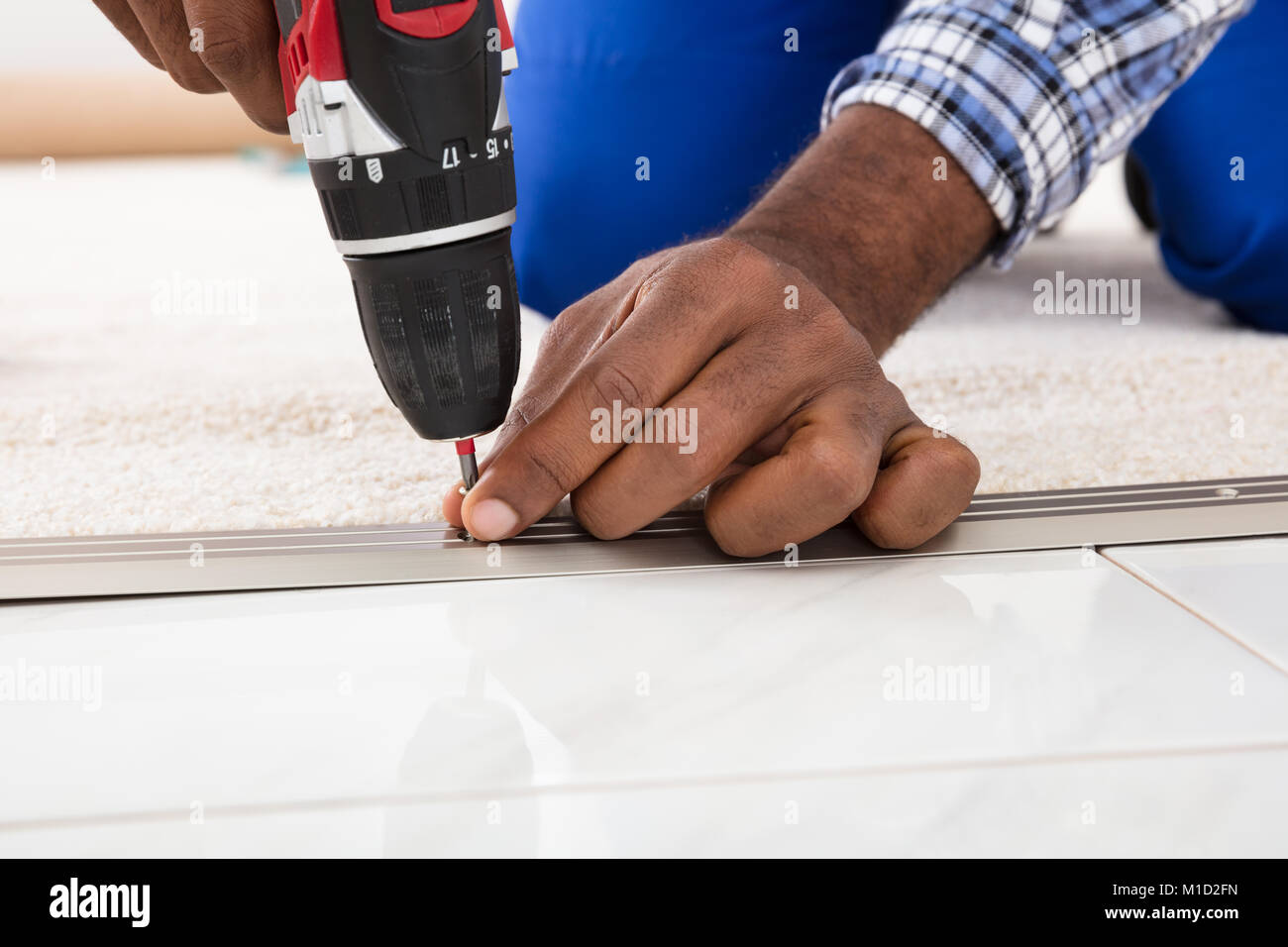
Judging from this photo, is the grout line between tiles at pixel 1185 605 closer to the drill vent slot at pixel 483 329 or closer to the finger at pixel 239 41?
the drill vent slot at pixel 483 329

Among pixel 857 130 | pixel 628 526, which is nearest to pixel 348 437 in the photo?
pixel 628 526

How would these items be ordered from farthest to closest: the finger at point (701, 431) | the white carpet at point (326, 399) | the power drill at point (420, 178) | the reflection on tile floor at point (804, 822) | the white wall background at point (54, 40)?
the white wall background at point (54, 40) → the white carpet at point (326, 399) → the finger at point (701, 431) → the power drill at point (420, 178) → the reflection on tile floor at point (804, 822)

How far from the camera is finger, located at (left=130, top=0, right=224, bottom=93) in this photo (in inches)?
27.6

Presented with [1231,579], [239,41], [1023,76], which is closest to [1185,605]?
[1231,579]

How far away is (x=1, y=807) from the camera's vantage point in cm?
46

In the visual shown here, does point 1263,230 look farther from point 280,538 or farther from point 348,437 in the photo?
point 280,538

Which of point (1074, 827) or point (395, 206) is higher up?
point (395, 206)

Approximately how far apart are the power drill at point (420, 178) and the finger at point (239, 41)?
0.03 m

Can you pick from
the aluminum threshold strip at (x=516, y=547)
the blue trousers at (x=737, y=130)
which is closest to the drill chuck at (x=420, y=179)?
the aluminum threshold strip at (x=516, y=547)

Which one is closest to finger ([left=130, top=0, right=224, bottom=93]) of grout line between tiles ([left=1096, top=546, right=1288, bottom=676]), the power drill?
the power drill

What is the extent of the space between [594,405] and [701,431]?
0.23 feet

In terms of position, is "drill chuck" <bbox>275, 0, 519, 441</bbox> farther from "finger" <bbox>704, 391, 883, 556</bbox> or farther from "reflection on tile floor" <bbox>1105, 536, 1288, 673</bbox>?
"reflection on tile floor" <bbox>1105, 536, 1288, 673</bbox>

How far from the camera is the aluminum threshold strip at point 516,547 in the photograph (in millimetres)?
690
